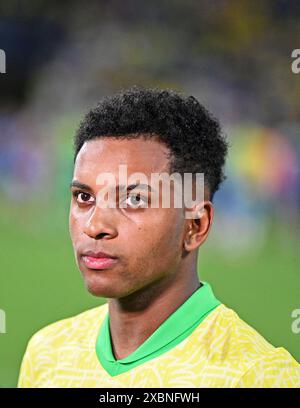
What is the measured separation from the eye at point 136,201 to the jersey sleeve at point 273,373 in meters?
0.24

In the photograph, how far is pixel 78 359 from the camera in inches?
38.6

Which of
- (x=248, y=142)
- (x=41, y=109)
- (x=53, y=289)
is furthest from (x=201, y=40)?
(x=53, y=289)

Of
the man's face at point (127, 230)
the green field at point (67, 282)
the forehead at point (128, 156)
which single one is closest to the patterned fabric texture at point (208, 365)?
the man's face at point (127, 230)

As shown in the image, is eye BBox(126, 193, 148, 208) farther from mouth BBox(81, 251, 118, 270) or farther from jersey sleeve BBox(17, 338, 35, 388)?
jersey sleeve BBox(17, 338, 35, 388)

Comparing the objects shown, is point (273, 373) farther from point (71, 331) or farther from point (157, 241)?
point (71, 331)

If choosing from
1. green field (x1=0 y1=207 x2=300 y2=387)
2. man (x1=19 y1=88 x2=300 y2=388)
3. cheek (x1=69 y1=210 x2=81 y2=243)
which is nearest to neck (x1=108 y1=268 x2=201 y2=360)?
man (x1=19 y1=88 x2=300 y2=388)

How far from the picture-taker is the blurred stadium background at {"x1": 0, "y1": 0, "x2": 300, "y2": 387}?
1353 mm

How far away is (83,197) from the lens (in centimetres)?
90

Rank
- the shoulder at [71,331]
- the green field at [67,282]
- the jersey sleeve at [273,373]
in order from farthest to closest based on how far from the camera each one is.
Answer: the green field at [67,282] < the shoulder at [71,331] < the jersey sleeve at [273,373]

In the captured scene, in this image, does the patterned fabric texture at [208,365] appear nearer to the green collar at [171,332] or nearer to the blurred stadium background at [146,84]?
the green collar at [171,332]

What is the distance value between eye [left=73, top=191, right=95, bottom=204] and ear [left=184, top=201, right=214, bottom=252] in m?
0.13

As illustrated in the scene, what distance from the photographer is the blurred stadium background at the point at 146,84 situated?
1.35 meters

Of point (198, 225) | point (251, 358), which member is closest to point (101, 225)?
point (198, 225)

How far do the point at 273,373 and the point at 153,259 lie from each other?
0.21 metres
